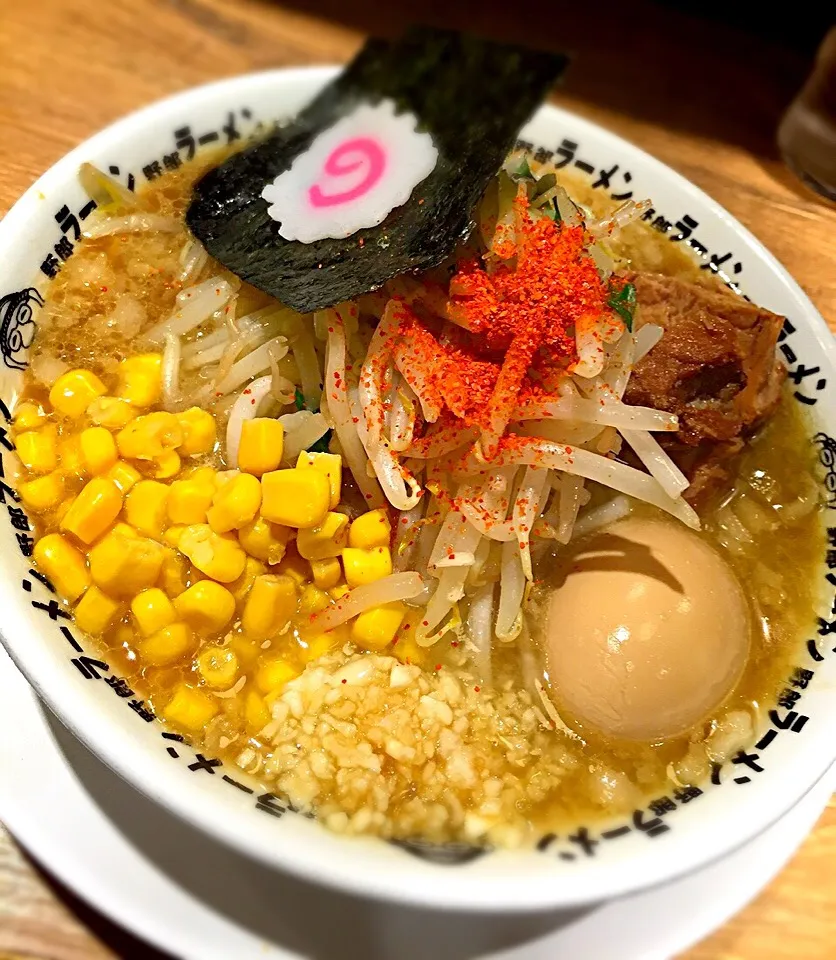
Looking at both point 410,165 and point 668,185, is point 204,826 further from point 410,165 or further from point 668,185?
point 668,185

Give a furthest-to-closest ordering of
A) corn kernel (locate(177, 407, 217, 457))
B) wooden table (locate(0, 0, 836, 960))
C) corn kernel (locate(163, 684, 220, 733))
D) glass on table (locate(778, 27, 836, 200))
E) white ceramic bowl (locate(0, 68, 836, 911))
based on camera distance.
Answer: glass on table (locate(778, 27, 836, 200))
wooden table (locate(0, 0, 836, 960))
corn kernel (locate(177, 407, 217, 457))
corn kernel (locate(163, 684, 220, 733))
white ceramic bowl (locate(0, 68, 836, 911))

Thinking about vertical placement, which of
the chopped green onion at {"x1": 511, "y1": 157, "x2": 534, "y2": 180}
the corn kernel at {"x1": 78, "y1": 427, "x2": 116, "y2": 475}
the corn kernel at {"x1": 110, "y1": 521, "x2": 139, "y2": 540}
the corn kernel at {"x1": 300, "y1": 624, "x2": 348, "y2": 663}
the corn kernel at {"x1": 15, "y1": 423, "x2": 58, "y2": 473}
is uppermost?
the chopped green onion at {"x1": 511, "y1": 157, "x2": 534, "y2": 180}

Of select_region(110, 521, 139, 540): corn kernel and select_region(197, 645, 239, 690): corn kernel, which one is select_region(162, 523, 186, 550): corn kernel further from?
select_region(197, 645, 239, 690): corn kernel

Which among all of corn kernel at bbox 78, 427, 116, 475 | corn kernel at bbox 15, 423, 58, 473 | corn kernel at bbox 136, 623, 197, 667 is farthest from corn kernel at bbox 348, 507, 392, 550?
corn kernel at bbox 15, 423, 58, 473

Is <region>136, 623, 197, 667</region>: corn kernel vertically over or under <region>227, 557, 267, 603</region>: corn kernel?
under

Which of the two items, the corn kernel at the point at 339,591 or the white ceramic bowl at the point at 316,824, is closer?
the white ceramic bowl at the point at 316,824

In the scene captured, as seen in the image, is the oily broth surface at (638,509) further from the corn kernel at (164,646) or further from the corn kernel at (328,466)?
the corn kernel at (328,466)

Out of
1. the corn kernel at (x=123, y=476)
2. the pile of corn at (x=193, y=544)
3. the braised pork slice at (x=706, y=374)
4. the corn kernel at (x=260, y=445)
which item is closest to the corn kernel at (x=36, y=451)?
the pile of corn at (x=193, y=544)
